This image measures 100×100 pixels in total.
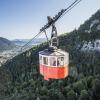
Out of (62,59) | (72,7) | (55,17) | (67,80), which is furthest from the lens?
(67,80)

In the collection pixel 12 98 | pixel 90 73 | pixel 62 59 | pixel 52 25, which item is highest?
pixel 52 25

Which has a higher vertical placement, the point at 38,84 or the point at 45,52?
the point at 45,52

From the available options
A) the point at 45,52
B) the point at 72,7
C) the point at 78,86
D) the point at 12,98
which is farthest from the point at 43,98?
the point at 72,7

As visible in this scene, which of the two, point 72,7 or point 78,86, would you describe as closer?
point 72,7

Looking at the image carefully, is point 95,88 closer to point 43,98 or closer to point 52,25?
point 43,98

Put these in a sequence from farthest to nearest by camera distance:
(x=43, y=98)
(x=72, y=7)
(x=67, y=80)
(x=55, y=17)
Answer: (x=67, y=80)
(x=43, y=98)
(x=55, y=17)
(x=72, y=7)

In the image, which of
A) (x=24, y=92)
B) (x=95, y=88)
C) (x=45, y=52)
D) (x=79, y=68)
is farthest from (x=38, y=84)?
(x=45, y=52)
